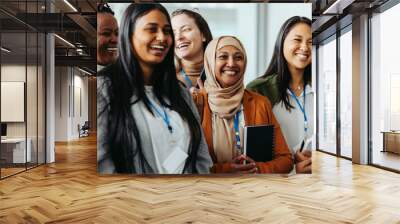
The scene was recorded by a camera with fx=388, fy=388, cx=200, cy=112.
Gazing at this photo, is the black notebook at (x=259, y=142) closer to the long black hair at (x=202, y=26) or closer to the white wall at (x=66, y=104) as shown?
the long black hair at (x=202, y=26)

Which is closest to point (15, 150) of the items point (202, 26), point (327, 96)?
point (202, 26)

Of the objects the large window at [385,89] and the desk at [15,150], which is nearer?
the desk at [15,150]

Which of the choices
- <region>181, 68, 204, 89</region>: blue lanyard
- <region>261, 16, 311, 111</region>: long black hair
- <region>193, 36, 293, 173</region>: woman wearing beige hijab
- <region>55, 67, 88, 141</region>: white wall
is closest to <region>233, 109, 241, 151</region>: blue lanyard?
<region>193, 36, 293, 173</region>: woman wearing beige hijab

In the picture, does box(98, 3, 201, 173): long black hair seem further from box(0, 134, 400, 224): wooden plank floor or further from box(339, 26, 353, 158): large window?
box(339, 26, 353, 158): large window

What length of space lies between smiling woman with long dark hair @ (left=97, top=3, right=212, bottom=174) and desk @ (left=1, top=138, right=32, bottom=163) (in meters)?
1.65

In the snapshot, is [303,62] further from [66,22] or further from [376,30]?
[66,22]

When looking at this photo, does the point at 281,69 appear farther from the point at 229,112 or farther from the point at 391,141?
the point at 391,141

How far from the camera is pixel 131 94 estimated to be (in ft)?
21.7

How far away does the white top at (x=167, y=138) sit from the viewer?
661 cm

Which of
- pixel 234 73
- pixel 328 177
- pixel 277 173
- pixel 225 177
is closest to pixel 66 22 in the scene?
pixel 234 73

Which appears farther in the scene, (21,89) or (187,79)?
(21,89)

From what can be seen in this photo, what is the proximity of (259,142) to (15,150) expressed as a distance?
4.46 meters

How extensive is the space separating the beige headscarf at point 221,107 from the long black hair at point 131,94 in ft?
1.15

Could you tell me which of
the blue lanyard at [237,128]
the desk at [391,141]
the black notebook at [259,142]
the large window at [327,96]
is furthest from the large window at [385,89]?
the blue lanyard at [237,128]
